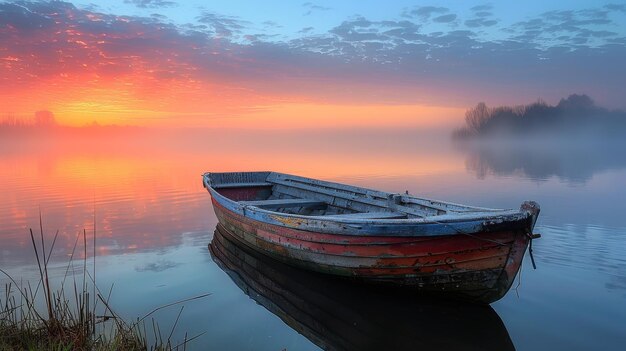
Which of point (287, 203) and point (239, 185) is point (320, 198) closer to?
point (287, 203)

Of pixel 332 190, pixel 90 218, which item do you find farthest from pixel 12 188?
pixel 332 190

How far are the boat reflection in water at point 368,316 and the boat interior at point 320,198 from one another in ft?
4.56

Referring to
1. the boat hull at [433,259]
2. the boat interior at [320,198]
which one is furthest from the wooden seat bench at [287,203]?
the boat hull at [433,259]

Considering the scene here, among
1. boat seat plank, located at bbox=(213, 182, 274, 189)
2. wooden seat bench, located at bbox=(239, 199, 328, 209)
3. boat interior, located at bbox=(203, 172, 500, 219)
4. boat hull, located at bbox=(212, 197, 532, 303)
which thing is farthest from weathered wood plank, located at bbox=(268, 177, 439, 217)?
boat hull, located at bbox=(212, 197, 532, 303)

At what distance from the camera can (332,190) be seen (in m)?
11.1

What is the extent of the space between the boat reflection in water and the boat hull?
30 cm

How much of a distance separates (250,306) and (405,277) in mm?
2577

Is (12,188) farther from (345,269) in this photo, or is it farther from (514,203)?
(514,203)

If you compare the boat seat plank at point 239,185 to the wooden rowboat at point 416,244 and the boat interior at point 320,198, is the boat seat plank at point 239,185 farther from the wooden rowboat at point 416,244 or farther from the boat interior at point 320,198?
the wooden rowboat at point 416,244

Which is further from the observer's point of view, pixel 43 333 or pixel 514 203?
pixel 514 203

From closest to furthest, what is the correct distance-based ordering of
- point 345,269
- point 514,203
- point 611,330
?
point 611,330, point 345,269, point 514,203

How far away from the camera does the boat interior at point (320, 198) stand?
26.8ft

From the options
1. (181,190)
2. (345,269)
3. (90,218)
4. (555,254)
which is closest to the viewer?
(345,269)

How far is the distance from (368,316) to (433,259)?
1321 millimetres
